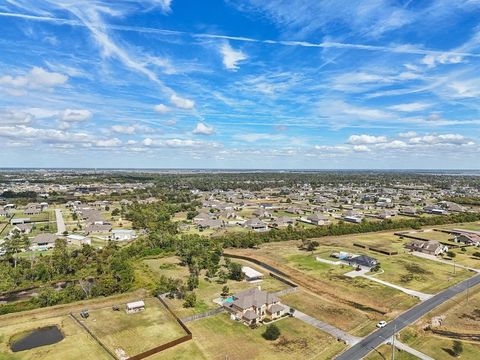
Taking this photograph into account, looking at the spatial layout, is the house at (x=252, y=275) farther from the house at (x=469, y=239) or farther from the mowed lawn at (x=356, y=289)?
the house at (x=469, y=239)

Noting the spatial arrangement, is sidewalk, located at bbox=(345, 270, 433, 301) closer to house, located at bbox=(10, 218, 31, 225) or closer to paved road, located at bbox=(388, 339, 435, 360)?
paved road, located at bbox=(388, 339, 435, 360)

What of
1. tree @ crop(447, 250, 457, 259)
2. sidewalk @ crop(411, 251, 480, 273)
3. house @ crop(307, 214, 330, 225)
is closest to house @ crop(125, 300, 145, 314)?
sidewalk @ crop(411, 251, 480, 273)

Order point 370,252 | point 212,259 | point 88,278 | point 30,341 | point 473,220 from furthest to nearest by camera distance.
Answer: point 473,220
point 370,252
point 212,259
point 88,278
point 30,341

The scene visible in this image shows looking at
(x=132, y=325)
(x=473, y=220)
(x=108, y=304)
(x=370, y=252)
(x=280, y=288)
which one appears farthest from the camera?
(x=473, y=220)

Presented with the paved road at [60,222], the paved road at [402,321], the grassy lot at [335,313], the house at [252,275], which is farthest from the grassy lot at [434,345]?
the paved road at [60,222]

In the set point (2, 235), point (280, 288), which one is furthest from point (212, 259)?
point (2, 235)

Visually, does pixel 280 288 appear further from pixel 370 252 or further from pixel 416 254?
pixel 416 254

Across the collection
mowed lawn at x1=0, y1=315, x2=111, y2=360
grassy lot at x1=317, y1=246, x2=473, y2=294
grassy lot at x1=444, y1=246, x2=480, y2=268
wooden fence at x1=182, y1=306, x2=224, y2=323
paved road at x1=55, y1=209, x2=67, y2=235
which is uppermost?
paved road at x1=55, y1=209, x2=67, y2=235
